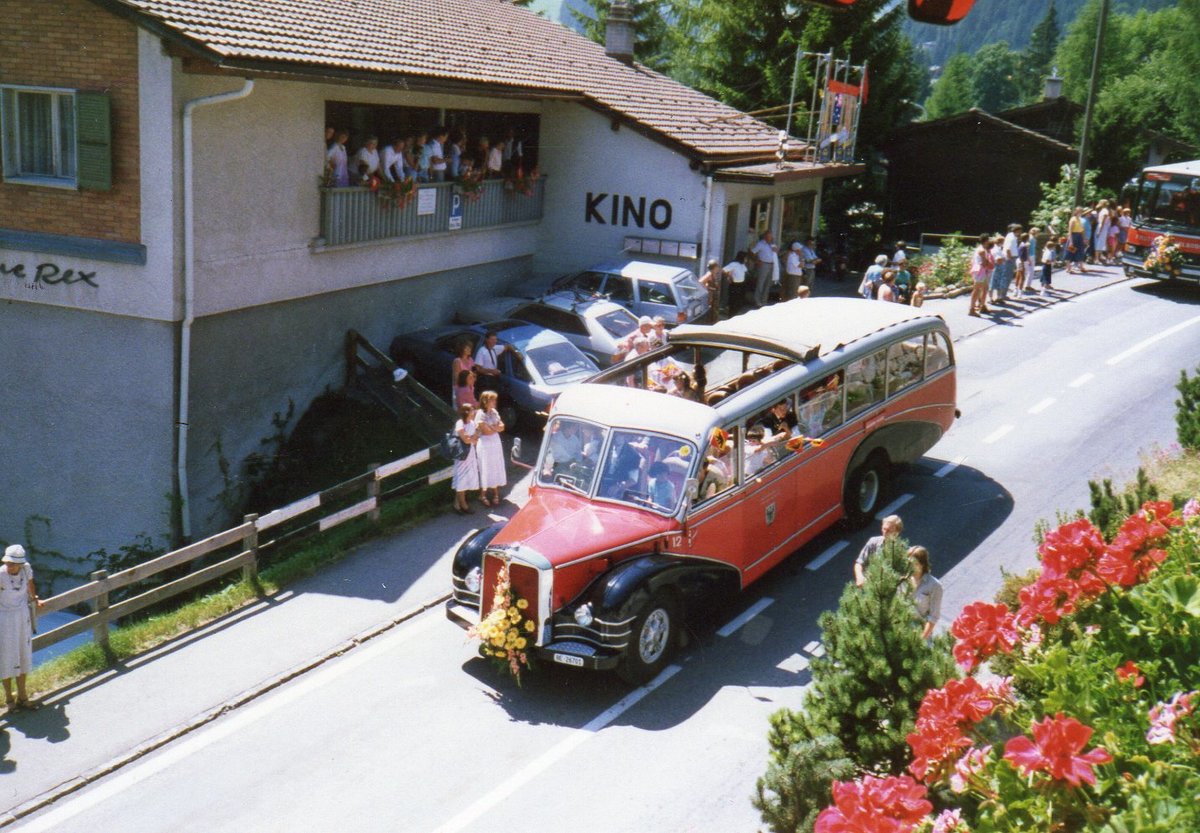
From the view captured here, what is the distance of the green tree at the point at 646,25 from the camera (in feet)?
152

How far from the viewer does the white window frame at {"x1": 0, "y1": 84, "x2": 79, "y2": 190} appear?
605 inches

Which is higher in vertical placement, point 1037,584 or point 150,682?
point 1037,584

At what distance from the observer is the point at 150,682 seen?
10961 millimetres

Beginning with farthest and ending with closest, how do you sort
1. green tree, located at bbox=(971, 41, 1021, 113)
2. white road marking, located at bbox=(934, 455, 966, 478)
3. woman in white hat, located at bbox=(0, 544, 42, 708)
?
green tree, located at bbox=(971, 41, 1021, 113) → white road marking, located at bbox=(934, 455, 966, 478) → woman in white hat, located at bbox=(0, 544, 42, 708)

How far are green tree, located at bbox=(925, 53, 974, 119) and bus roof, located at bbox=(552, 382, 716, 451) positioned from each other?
116 meters

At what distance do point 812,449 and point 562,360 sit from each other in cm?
578

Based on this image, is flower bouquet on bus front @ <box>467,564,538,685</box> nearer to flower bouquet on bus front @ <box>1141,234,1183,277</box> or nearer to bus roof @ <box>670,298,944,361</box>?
bus roof @ <box>670,298,944,361</box>

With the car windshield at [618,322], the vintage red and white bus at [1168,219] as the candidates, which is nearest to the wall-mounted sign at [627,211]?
the car windshield at [618,322]

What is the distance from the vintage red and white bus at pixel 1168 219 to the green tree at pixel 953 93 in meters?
95.0

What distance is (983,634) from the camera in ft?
20.4

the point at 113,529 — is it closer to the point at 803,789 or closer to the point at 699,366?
the point at 699,366

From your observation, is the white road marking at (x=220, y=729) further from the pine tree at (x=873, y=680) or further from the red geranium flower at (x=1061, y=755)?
the red geranium flower at (x=1061, y=755)

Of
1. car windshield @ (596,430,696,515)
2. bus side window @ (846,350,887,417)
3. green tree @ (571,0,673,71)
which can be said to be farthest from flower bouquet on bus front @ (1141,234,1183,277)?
green tree @ (571,0,673,71)

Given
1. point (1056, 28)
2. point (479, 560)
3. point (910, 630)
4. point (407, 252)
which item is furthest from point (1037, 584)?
point (1056, 28)
